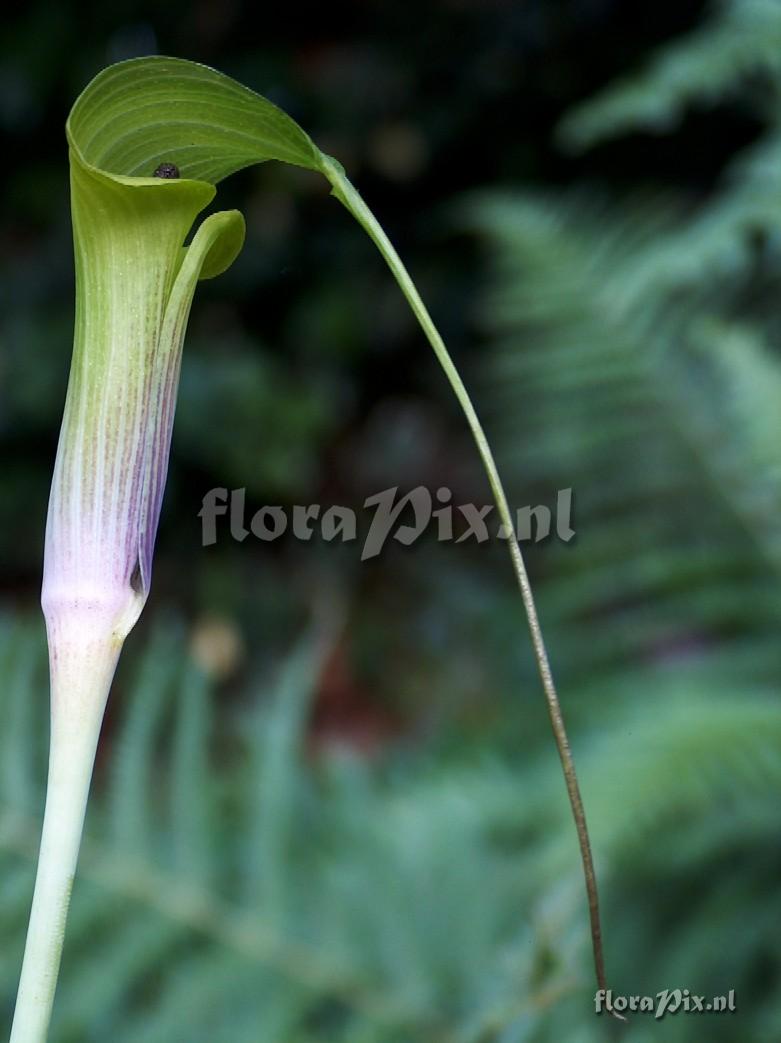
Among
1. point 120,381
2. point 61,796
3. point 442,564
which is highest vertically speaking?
point 442,564

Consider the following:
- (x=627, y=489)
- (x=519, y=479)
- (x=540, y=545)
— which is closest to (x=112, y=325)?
(x=627, y=489)

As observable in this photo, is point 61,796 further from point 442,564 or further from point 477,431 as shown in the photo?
point 442,564

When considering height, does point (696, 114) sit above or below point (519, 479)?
above

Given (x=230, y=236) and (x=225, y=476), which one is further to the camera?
(x=225, y=476)

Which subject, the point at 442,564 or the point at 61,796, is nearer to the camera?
the point at 61,796

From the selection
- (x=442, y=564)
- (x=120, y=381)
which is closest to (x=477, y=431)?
(x=120, y=381)

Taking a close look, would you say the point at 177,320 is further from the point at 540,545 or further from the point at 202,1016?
the point at 540,545

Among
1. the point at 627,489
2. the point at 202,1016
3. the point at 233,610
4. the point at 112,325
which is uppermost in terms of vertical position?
the point at 233,610

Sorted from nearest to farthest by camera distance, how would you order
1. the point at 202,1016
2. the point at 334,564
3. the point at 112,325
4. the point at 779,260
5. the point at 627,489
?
the point at 112,325 → the point at 202,1016 → the point at 627,489 → the point at 779,260 → the point at 334,564
